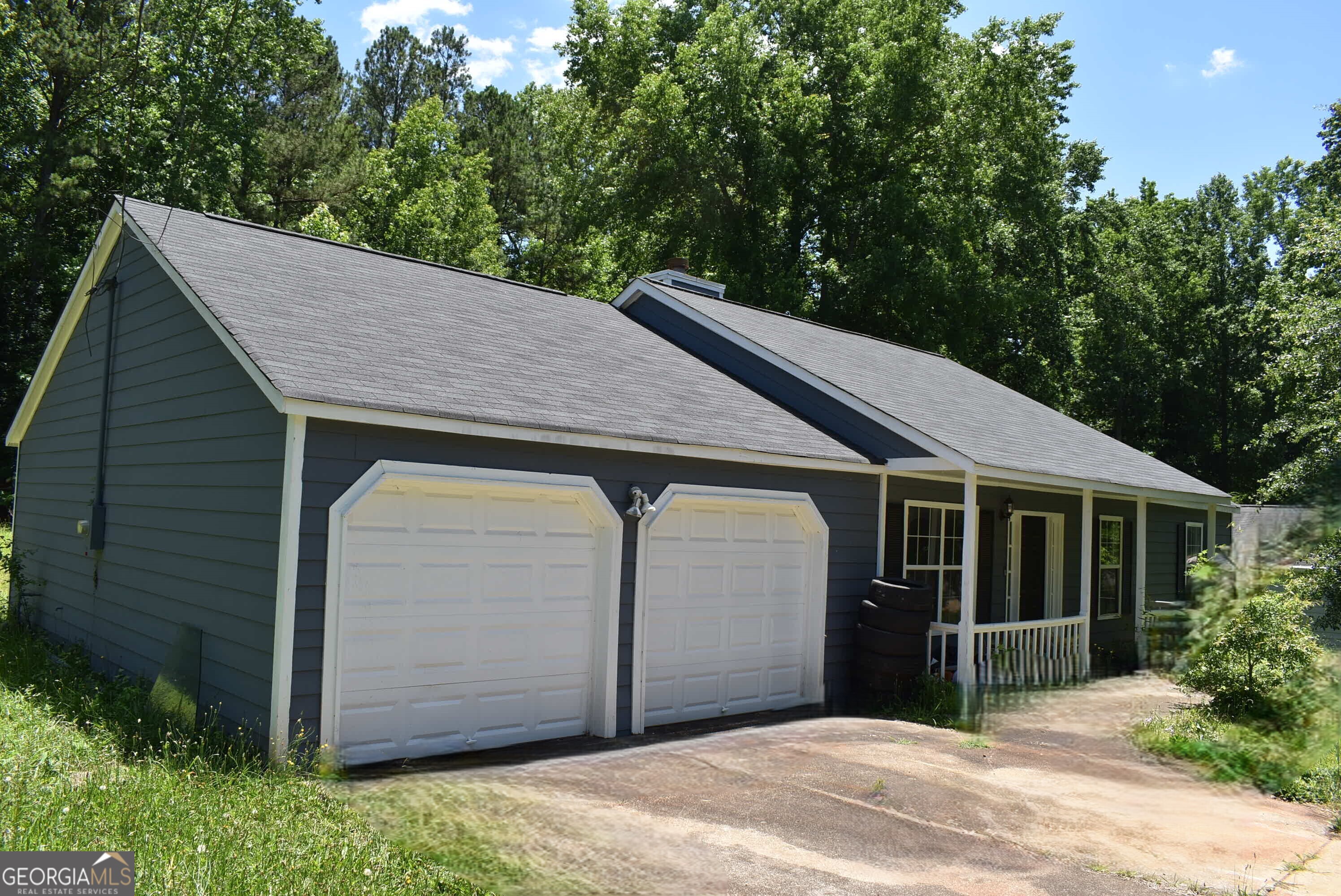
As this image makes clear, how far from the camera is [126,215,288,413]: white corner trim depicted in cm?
656

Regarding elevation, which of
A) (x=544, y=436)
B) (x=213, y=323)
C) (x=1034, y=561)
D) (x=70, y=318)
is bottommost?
(x=1034, y=561)

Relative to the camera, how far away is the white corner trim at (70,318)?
10180 millimetres

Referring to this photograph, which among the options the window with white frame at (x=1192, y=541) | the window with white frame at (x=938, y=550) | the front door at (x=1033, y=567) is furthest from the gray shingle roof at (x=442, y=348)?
the window with white frame at (x=1192, y=541)

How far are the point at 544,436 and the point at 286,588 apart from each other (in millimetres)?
2226

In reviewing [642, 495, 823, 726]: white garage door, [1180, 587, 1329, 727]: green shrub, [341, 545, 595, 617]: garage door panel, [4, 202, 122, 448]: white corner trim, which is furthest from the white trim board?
[4, 202, 122, 448]: white corner trim

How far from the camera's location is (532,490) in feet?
26.0

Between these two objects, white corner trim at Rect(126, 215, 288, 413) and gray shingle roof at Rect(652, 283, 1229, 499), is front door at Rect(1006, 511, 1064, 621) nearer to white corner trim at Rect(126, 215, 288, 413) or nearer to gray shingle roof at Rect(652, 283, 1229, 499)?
gray shingle roof at Rect(652, 283, 1229, 499)

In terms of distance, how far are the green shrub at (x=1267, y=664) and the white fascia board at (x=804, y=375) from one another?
2.86m

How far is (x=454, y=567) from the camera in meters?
7.59

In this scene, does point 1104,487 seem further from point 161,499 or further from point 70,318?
point 70,318

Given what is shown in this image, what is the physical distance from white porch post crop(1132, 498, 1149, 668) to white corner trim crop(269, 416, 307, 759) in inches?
473

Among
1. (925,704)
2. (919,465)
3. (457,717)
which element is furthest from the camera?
(919,465)

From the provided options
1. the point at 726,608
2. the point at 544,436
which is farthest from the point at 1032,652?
the point at 544,436

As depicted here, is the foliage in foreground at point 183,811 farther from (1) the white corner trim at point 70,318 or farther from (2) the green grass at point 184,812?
(1) the white corner trim at point 70,318
